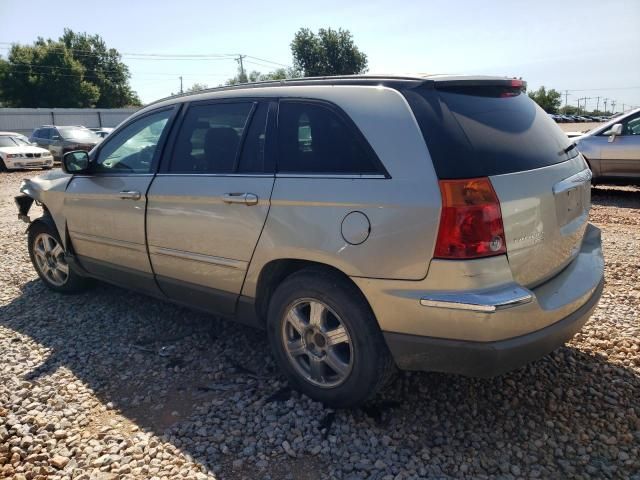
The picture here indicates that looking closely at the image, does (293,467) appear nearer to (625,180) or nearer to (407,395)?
(407,395)

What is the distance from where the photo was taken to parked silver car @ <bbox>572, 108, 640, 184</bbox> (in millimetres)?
8633

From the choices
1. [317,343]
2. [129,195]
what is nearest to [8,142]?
[129,195]

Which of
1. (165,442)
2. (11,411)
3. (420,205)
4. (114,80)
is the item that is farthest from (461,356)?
(114,80)

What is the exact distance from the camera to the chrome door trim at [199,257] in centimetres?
311

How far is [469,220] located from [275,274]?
1238mm

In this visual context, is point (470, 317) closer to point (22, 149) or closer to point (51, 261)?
point (51, 261)

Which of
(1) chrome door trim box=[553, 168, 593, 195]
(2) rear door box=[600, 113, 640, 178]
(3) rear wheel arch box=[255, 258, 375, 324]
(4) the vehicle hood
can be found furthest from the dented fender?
(4) the vehicle hood

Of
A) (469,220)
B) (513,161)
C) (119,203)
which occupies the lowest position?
(119,203)

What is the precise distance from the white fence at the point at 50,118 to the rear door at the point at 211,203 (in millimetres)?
40078

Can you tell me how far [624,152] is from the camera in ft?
28.4

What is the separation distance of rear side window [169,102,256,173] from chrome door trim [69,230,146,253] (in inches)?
27.3

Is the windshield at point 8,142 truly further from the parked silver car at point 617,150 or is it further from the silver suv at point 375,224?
the parked silver car at point 617,150

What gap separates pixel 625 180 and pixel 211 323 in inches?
315

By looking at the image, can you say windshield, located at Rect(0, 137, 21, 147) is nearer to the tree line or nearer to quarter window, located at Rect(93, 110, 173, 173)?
quarter window, located at Rect(93, 110, 173, 173)
